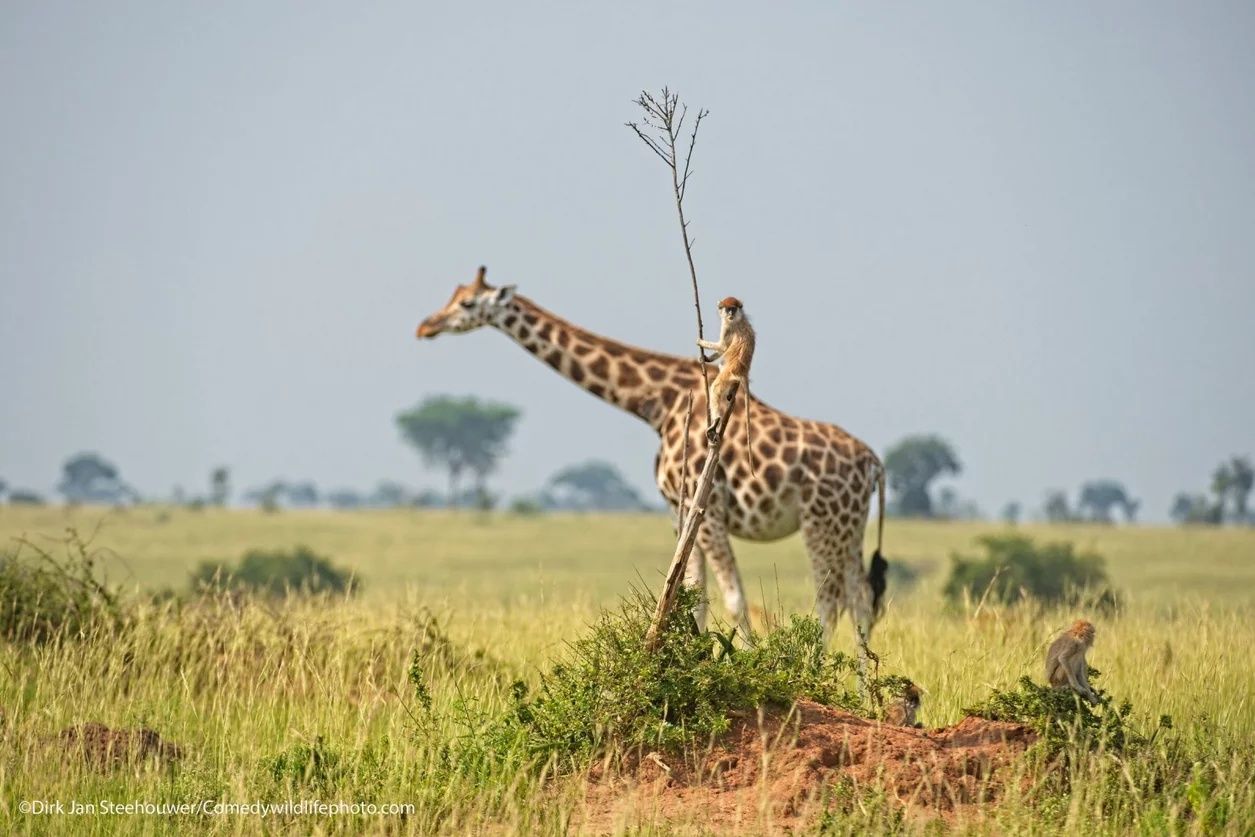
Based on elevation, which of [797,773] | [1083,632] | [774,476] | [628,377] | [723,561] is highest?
[628,377]

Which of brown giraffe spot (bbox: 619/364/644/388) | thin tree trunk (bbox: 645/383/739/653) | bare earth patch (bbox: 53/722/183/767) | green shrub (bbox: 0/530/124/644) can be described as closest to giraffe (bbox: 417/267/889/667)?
brown giraffe spot (bbox: 619/364/644/388)

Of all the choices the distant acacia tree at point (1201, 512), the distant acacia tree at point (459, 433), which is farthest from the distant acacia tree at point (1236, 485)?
the distant acacia tree at point (459, 433)

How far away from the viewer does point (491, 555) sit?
4709 centimetres

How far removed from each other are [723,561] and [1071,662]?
396cm

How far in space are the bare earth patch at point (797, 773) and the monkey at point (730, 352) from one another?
50.6 inches

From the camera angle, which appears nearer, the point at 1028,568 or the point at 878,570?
the point at 878,570

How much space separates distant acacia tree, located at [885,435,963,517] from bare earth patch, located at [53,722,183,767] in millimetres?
65373

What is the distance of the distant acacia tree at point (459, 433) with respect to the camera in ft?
291

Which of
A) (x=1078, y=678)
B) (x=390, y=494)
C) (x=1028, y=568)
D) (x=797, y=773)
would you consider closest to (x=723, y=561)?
(x=1078, y=678)

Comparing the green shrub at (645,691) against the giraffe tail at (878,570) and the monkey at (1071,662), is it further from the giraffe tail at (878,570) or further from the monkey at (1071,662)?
the giraffe tail at (878,570)

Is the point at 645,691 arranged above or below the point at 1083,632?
below

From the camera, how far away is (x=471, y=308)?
12719mm

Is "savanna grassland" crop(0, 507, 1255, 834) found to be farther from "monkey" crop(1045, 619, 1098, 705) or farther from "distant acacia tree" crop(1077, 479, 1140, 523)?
"distant acacia tree" crop(1077, 479, 1140, 523)

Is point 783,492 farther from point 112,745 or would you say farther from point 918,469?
point 918,469
